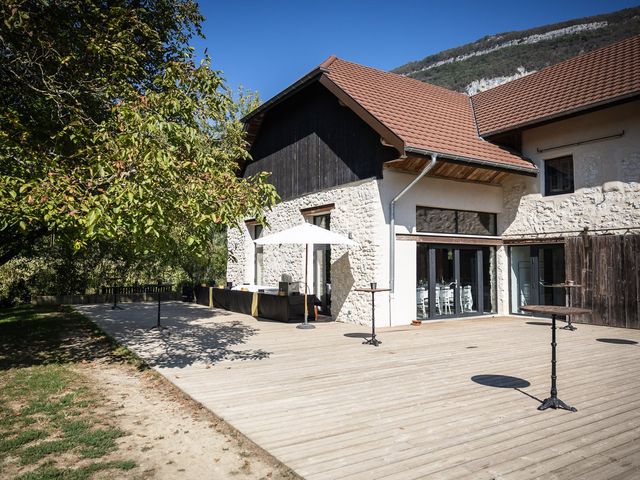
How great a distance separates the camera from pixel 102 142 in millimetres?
5527

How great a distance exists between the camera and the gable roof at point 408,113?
1006 centimetres

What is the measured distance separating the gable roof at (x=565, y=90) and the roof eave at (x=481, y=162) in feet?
4.03

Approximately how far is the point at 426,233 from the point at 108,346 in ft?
24.3

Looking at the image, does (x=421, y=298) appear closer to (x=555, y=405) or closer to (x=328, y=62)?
(x=555, y=405)

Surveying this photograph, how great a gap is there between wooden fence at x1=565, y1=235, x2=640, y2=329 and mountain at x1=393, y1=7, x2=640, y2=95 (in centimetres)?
5664

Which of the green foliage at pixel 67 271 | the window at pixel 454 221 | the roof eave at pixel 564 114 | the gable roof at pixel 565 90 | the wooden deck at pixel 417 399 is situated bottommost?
the wooden deck at pixel 417 399

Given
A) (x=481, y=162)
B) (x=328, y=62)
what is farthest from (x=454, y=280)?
(x=328, y=62)

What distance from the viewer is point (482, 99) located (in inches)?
613

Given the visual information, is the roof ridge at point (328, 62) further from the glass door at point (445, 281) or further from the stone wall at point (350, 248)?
the glass door at point (445, 281)

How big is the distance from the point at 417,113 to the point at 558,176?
13.3 ft

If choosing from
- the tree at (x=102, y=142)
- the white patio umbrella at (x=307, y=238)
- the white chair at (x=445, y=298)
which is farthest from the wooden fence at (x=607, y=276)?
the tree at (x=102, y=142)

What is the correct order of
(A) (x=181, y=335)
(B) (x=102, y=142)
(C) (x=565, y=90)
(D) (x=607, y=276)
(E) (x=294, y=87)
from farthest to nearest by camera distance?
(E) (x=294, y=87)
(C) (x=565, y=90)
(D) (x=607, y=276)
(A) (x=181, y=335)
(B) (x=102, y=142)

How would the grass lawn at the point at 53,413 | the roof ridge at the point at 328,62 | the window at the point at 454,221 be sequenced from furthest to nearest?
the roof ridge at the point at 328,62
the window at the point at 454,221
the grass lawn at the point at 53,413

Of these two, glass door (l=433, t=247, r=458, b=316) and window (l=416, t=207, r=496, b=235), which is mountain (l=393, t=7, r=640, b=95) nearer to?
window (l=416, t=207, r=496, b=235)
